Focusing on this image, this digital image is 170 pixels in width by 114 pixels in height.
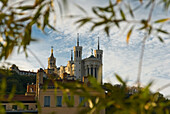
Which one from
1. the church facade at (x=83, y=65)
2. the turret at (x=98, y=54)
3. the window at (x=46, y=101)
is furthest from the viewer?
the turret at (x=98, y=54)

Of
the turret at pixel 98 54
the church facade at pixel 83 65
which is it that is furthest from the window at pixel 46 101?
the turret at pixel 98 54

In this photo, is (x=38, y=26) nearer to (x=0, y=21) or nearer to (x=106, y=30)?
(x=0, y=21)

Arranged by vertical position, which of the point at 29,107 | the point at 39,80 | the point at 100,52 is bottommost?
the point at 29,107

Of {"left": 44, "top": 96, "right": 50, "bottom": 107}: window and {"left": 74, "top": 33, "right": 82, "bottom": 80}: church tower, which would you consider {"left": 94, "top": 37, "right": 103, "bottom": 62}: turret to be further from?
{"left": 44, "top": 96, "right": 50, "bottom": 107}: window

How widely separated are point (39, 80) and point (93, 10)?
35345 mm

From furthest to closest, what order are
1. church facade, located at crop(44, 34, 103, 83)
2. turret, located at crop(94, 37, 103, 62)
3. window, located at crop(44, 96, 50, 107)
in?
turret, located at crop(94, 37, 103, 62) → church facade, located at crop(44, 34, 103, 83) → window, located at crop(44, 96, 50, 107)

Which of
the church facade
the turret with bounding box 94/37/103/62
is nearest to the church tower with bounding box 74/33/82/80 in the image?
the church facade

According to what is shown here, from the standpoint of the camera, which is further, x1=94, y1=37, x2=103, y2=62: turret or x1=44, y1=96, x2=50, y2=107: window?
x1=94, y1=37, x2=103, y2=62: turret

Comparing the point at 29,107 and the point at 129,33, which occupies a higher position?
the point at 129,33

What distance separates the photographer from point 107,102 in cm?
380

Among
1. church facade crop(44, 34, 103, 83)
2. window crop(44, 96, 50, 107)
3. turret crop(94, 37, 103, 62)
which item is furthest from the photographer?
turret crop(94, 37, 103, 62)

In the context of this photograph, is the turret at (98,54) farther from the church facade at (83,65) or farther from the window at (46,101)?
the window at (46,101)

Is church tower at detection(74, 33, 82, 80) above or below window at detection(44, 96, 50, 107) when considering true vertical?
above

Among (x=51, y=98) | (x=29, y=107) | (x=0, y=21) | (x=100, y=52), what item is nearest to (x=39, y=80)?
(x=29, y=107)
